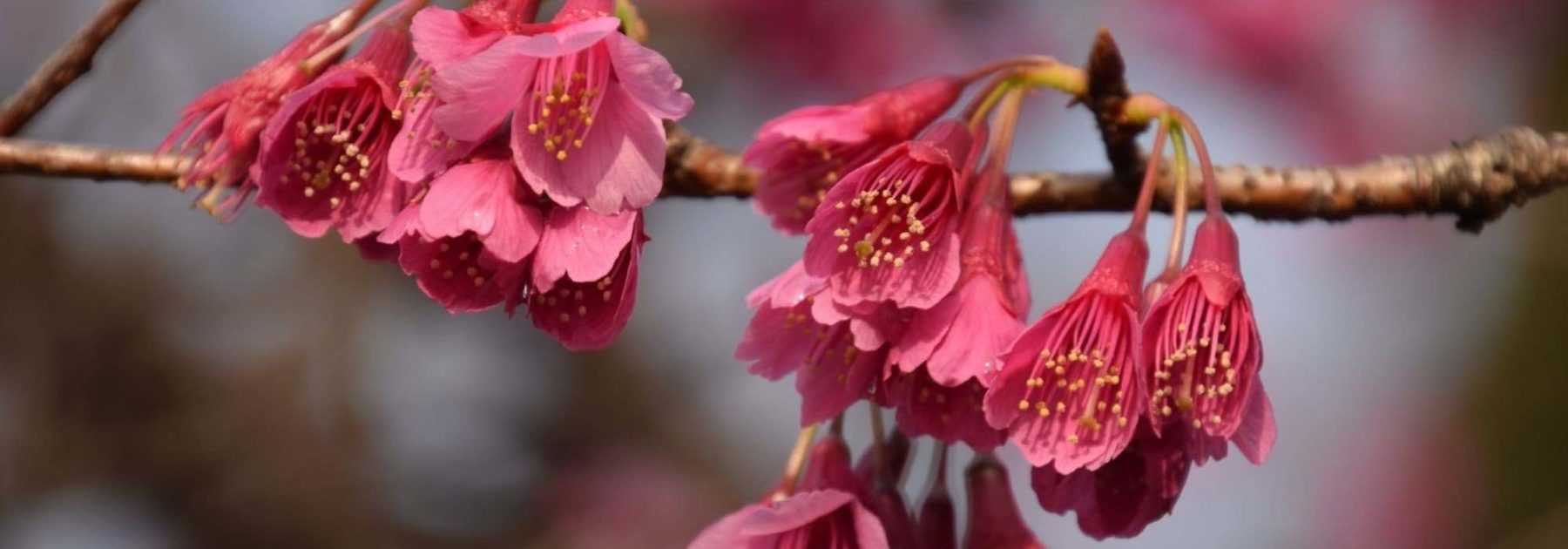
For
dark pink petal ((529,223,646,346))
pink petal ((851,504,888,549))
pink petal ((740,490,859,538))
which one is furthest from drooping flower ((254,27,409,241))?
pink petal ((851,504,888,549))

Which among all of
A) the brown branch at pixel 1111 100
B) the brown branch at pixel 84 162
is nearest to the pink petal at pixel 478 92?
the brown branch at pixel 84 162

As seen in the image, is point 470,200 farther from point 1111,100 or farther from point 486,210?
point 1111,100

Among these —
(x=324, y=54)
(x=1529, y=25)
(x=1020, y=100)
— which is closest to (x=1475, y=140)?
(x=1020, y=100)

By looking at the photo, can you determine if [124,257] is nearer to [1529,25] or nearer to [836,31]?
[836,31]

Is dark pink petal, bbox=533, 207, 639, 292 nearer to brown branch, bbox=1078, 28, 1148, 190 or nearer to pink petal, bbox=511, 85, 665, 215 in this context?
pink petal, bbox=511, 85, 665, 215

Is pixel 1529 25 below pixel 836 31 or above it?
above

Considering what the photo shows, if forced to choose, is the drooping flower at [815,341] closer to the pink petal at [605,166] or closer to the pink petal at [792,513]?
the pink petal at [792,513]

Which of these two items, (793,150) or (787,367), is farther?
(793,150)
